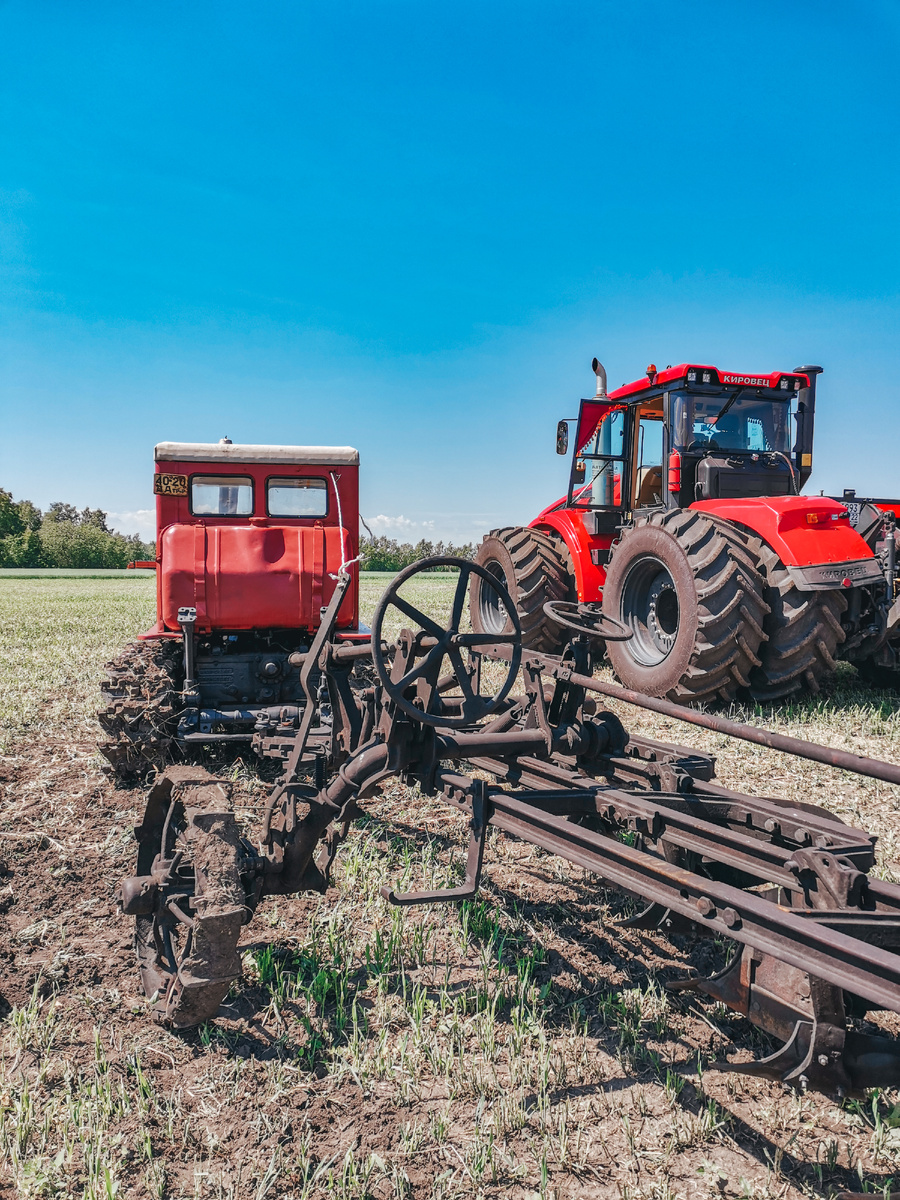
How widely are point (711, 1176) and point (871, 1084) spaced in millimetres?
522

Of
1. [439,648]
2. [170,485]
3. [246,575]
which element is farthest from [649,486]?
[439,648]

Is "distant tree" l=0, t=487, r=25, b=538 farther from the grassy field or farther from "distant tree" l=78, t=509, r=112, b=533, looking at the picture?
the grassy field

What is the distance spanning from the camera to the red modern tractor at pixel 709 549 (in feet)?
21.4

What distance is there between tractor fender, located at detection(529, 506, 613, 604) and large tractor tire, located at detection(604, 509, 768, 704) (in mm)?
1130

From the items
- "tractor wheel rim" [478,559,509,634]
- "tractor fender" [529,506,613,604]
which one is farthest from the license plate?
"tractor wheel rim" [478,559,509,634]

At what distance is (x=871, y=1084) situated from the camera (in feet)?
7.16

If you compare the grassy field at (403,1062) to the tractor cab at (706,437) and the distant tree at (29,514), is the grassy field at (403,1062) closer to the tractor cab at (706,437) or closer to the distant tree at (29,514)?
the tractor cab at (706,437)

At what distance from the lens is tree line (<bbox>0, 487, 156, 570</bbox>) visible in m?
67.0

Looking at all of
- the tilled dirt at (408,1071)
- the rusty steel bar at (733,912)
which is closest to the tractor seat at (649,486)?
the tilled dirt at (408,1071)

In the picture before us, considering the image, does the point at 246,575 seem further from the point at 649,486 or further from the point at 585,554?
the point at 649,486

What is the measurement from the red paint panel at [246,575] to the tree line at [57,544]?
61525 mm

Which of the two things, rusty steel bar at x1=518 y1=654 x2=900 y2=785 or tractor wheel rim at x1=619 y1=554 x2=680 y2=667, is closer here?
rusty steel bar at x1=518 y1=654 x2=900 y2=785

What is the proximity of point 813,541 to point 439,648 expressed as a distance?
4.67 m

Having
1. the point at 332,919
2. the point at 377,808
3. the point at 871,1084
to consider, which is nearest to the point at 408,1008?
the point at 332,919
